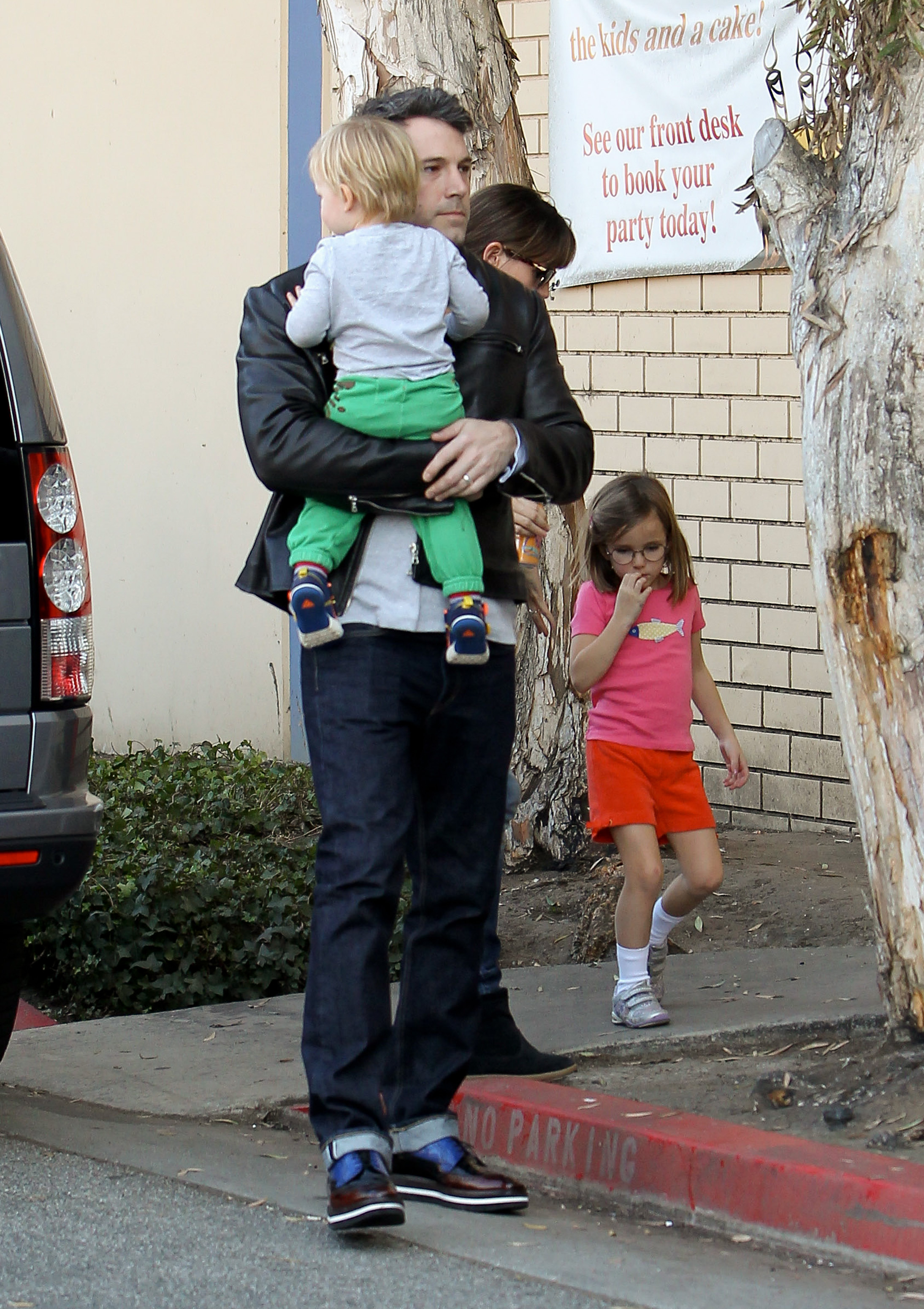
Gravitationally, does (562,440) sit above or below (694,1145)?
above

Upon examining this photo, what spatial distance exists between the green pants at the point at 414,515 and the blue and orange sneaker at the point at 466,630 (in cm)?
3

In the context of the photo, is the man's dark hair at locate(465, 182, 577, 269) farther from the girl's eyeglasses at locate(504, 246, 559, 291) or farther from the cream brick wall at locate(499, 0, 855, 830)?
the cream brick wall at locate(499, 0, 855, 830)

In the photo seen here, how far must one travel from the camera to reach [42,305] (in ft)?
35.1

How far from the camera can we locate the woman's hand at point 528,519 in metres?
4.53

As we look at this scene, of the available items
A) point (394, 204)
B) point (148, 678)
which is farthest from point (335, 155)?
point (148, 678)

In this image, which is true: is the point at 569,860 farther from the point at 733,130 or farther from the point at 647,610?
the point at 733,130

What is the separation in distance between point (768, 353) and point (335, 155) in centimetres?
470

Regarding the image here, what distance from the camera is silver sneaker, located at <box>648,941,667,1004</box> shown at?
5066mm

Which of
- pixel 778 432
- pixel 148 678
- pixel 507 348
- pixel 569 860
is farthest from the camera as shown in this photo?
pixel 148 678

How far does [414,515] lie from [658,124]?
518cm

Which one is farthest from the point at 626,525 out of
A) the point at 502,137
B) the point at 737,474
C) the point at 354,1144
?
the point at 737,474

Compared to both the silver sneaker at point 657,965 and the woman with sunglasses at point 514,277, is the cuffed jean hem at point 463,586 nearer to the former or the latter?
the woman with sunglasses at point 514,277

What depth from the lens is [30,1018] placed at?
18.9 ft

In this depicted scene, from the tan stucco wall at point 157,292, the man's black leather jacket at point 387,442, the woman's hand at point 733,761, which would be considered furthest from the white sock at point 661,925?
the tan stucco wall at point 157,292
